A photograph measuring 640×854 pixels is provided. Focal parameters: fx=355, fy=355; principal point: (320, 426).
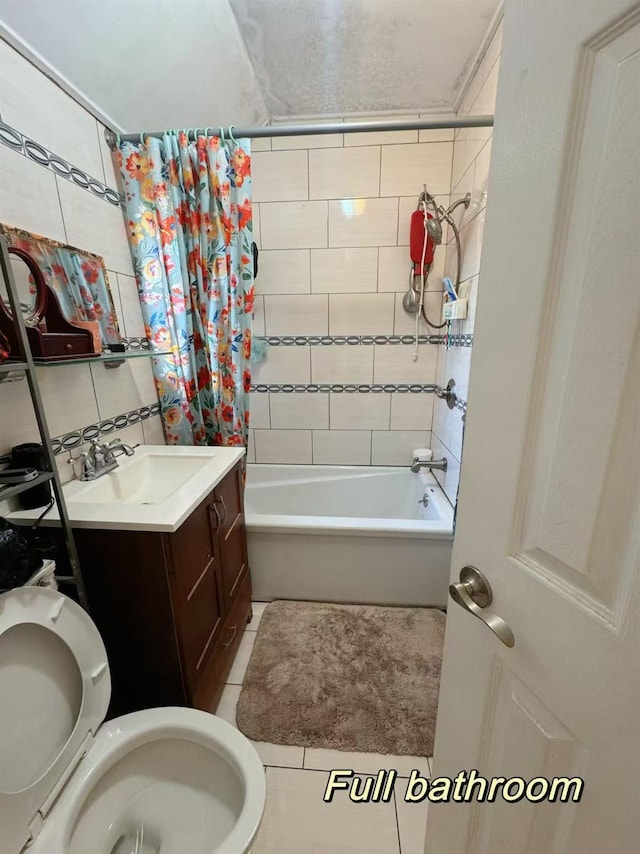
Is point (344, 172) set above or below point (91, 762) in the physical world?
above

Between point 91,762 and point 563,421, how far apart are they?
1.21 meters

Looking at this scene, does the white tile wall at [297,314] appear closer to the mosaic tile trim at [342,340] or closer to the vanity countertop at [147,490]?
the mosaic tile trim at [342,340]

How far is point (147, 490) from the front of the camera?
1.45 m

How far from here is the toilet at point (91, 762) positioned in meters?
0.70

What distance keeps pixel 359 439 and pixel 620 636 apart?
81.4 inches

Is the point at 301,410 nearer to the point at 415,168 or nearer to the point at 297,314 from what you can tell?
the point at 297,314

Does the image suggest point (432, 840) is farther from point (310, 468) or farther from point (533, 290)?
point (310, 468)

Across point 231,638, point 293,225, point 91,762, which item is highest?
point 293,225

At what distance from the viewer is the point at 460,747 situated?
0.70 m

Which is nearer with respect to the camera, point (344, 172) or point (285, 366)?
point (344, 172)

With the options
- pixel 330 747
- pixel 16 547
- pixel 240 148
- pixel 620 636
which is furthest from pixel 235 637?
pixel 240 148

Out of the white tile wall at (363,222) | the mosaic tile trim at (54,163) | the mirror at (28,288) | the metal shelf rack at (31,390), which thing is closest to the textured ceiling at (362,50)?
the white tile wall at (363,222)

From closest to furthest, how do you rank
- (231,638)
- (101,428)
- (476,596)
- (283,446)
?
(476,596), (101,428), (231,638), (283,446)

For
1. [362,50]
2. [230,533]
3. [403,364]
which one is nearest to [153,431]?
[230,533]
